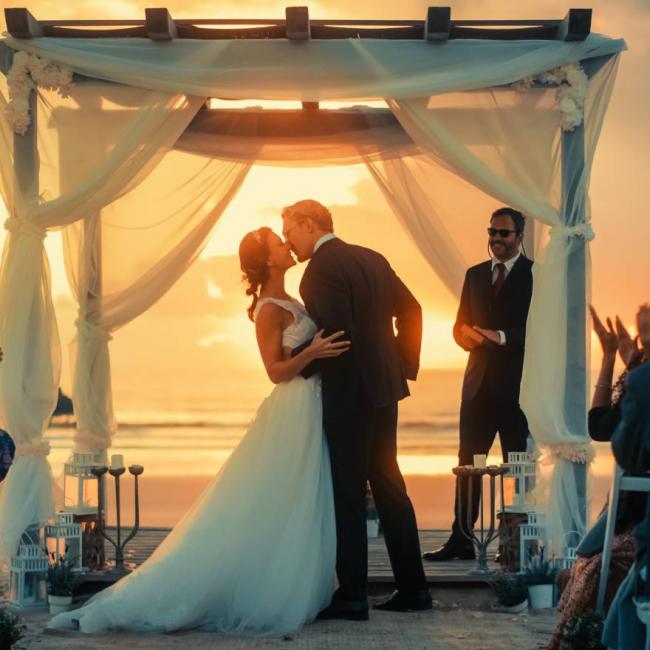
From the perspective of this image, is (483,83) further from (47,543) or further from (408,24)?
(47,543)

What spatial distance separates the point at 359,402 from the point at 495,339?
1548 millimetres

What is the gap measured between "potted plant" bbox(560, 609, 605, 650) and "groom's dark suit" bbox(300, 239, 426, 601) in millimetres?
1451

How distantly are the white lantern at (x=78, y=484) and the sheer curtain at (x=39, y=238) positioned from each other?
0.35 m

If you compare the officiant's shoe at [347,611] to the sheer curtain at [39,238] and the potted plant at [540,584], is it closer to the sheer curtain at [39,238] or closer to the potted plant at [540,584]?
the potted plant at [540,584]

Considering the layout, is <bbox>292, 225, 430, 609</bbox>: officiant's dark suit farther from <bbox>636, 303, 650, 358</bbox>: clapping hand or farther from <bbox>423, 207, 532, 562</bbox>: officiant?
<bbox>636, 303, 650, 358</bbox>: clapping hand

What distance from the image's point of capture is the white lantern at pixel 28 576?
6.32 metres

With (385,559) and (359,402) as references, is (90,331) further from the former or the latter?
(359,402)

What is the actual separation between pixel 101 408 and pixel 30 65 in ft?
6.57

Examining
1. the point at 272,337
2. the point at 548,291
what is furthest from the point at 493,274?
the point at 272,337

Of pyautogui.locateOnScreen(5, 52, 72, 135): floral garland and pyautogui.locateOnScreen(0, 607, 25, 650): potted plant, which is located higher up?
pyautogui.locateOnScreen(5, 52, 72, 135): floral garland

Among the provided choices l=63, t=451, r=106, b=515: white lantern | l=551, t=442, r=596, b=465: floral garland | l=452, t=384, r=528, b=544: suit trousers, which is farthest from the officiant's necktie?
l=63, t=451, r=106, b=515: white lantern

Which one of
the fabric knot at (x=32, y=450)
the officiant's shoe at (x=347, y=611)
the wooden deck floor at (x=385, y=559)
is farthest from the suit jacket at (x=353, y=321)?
the fabric knot at (x=32, y=450)

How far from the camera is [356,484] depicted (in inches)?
228

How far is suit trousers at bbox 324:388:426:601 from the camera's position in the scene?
576cm
